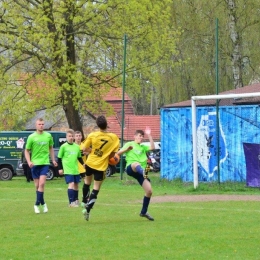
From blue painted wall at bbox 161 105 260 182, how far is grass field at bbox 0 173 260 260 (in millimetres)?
7180

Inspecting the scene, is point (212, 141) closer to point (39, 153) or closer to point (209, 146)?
point (209, 146)

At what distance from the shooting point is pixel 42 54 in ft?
104

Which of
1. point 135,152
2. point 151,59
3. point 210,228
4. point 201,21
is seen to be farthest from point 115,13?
point 210,228

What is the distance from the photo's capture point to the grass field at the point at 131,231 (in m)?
9.64

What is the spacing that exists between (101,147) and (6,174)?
76.3ft

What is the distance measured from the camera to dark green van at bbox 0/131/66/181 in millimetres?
36031

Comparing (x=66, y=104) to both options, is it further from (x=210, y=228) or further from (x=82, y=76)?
(x=210, y=228)

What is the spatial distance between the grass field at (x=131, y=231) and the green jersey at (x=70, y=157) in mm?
817

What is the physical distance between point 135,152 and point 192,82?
27.6 meters

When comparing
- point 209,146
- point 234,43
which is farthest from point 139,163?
point 234,43

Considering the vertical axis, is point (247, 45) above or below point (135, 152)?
above

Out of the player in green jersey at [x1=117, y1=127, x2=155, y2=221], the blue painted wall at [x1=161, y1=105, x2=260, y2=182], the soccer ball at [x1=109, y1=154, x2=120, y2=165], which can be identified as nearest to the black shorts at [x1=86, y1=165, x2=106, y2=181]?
the soccer ball at [x1=109, y1=154, x2=120, y2=165]

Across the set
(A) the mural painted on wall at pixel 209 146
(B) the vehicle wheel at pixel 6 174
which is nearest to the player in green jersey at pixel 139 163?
(A) the mural painted on wall at pixel 209 146

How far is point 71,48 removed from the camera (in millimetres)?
32031
